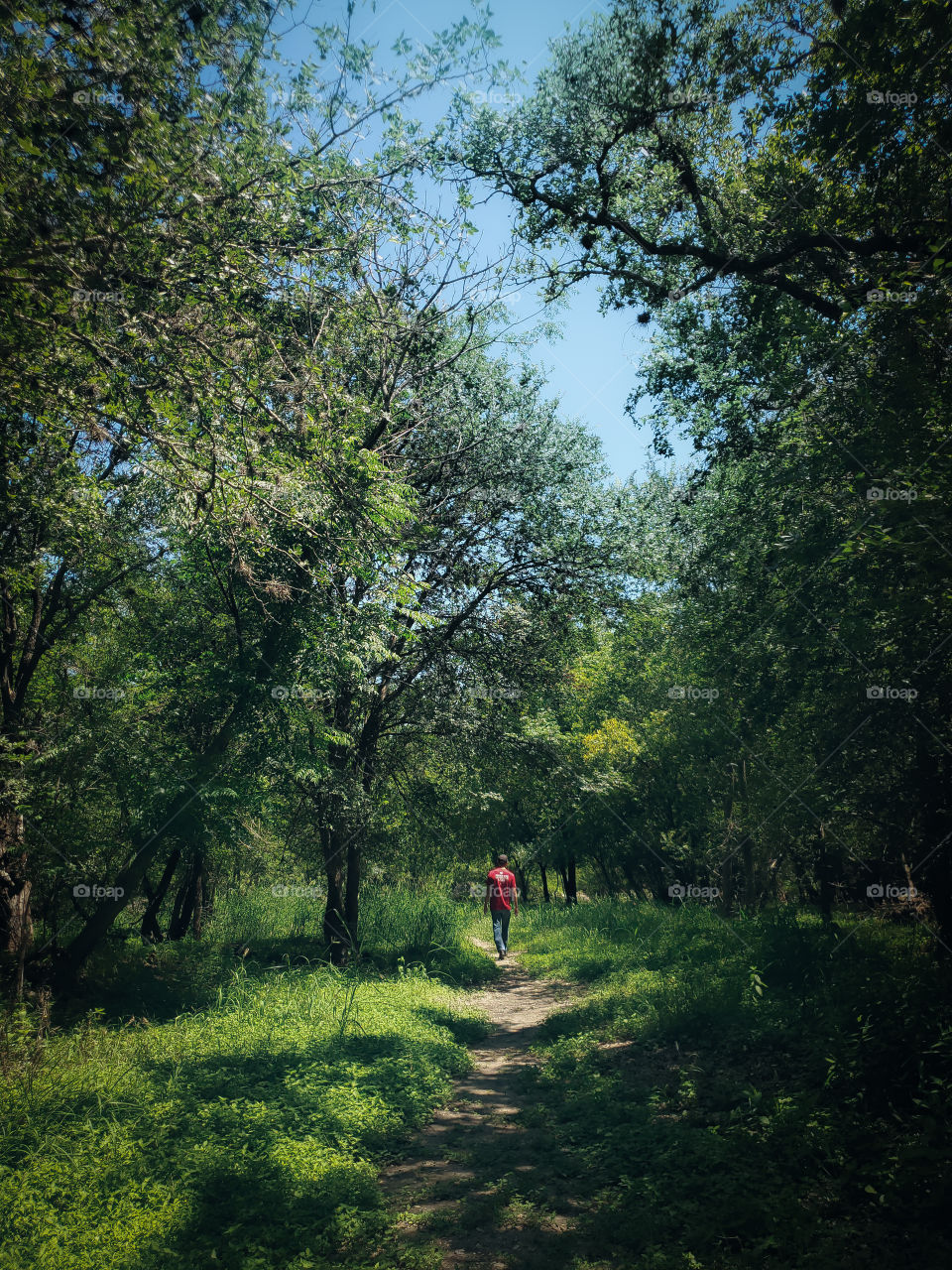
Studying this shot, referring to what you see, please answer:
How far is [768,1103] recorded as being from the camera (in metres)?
5.08

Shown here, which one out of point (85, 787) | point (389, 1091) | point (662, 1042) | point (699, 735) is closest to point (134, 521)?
point (85, 787)

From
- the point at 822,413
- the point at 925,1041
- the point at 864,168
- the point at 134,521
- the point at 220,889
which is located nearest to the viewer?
the point at 925,1041

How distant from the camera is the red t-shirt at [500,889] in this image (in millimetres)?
13273

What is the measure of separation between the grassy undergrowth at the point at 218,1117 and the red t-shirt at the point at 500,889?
3.65m

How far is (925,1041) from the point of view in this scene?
4.85m

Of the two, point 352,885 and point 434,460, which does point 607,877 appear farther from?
point 434,460

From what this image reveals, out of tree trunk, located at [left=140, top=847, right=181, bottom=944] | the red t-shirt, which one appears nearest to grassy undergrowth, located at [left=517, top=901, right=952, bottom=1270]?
the red t-shirt

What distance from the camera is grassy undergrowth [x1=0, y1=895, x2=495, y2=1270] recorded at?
151 inches

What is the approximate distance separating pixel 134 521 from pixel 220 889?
16.9 metres

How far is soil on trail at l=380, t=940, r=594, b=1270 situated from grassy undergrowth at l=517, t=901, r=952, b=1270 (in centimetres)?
22

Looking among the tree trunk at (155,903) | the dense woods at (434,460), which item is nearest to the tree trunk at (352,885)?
the dense woods at (434,460)

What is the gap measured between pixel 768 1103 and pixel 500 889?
8.57m

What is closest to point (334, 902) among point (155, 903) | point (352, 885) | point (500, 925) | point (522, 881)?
point (352, 885)

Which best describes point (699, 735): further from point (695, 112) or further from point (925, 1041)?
point (695, 112)
